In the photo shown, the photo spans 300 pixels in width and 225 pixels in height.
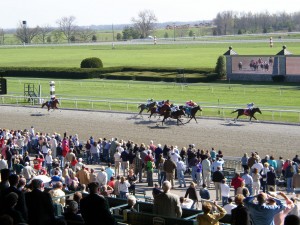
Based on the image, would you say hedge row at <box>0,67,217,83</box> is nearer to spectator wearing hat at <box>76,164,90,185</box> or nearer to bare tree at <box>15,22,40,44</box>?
spectator wearing hat at <box>76,164,90,185</box>

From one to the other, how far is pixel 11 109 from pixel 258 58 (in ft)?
46.5

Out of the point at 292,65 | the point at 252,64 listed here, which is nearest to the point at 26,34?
the point at 252,64

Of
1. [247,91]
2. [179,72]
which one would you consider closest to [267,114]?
[247,91]

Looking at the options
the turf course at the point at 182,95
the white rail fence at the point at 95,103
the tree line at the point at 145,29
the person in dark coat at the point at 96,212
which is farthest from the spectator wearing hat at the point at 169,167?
the tree line at the point at 145,29

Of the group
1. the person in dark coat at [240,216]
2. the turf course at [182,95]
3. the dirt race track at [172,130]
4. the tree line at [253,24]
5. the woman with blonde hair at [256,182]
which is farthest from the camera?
the tree line at [253,24]

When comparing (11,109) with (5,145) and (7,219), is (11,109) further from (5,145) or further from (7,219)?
(7,219)

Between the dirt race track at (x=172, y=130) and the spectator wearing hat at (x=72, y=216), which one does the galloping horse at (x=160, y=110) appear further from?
the spectator wearing hat at (x=72, y=216)

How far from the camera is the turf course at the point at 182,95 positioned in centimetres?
2405

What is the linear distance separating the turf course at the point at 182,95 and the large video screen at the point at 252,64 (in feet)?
4.49

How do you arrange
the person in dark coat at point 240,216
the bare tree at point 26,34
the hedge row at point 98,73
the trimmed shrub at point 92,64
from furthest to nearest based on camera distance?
the bare tree at point 26,34, the trimmed shrub at point 92,64, the hedge row at point 98,73, the person in dark coat at point 240,216

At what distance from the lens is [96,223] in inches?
222

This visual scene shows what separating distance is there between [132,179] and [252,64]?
2332 cm

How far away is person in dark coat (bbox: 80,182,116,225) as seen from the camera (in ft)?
18.5

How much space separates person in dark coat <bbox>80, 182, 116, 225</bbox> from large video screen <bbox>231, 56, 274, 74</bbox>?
2863 cm
